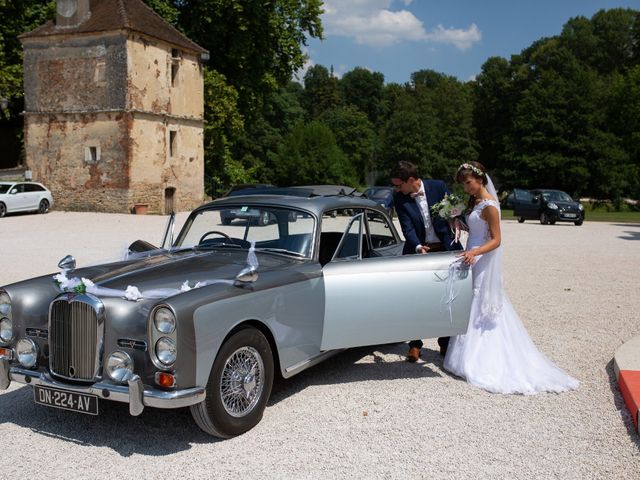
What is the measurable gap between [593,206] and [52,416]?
53.7 meters

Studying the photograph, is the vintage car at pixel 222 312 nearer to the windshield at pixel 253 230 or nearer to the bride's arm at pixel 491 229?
the windshield at pixel 253 230

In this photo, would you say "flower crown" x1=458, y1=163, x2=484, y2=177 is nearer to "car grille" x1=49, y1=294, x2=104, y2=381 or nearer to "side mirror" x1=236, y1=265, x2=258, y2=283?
"side mirror" x1=236, y1=265, x2=258, y2=283

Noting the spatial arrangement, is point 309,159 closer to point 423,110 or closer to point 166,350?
point 423,110

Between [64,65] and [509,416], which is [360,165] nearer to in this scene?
[64,65]

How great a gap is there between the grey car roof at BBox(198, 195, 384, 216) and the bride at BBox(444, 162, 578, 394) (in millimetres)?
1208

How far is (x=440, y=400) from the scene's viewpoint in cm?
580

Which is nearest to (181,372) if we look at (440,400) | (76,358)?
(76,358)

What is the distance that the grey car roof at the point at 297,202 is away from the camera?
625cm

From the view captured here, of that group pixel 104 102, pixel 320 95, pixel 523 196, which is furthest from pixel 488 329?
pixel 320 95

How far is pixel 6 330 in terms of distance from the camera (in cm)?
512

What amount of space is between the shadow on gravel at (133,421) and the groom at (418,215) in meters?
0.96

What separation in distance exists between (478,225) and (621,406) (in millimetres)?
2061

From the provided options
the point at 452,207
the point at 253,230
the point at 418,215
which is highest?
the point at 452,207

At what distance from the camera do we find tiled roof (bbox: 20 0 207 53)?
32.8 meters
